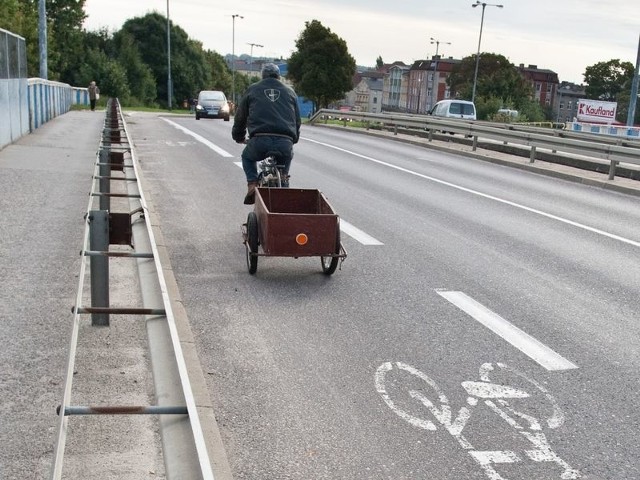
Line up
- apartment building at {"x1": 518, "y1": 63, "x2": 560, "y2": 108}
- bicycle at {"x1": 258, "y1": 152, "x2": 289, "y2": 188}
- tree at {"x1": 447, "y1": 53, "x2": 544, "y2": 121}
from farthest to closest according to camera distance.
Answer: apartment building at {"x1": 518, "y1": 63, "x2": 560, "y2": 108} → tree at {"x1": 447, "y1": 53, "x2": 544, "y2": 121} → bicycle at {"x1": 258, "y1": 152, "x2": 289, "y2": 188}

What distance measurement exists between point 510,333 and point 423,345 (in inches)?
31.5

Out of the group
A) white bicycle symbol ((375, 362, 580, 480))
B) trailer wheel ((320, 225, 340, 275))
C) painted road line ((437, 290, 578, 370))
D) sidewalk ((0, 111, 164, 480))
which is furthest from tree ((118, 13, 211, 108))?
white bicycle symbol ((375, 362, 580, 480))

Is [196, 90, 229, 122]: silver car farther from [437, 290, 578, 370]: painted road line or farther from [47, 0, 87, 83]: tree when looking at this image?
[47, 0, 87, 83]: tree

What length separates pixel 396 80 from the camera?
18762 cm

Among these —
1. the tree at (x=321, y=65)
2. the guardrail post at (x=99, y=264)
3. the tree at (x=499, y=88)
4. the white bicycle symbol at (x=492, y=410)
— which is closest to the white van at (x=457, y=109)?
the tree at (x=499, y=88)

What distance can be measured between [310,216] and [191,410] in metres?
3.96

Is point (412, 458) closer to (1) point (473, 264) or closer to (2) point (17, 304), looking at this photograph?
(2) point (17, 304)

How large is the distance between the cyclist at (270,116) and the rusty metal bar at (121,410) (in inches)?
198

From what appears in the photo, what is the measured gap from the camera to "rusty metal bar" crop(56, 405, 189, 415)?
11.0ft

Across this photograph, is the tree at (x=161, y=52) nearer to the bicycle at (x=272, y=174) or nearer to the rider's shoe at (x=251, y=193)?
the rider's shoe at (x=251, y=193)

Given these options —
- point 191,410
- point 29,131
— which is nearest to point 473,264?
point 191,410

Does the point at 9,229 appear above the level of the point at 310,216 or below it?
below

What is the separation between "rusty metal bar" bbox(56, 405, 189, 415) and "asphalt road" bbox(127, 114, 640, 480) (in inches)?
19.5

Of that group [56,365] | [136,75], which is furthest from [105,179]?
[136,75]
